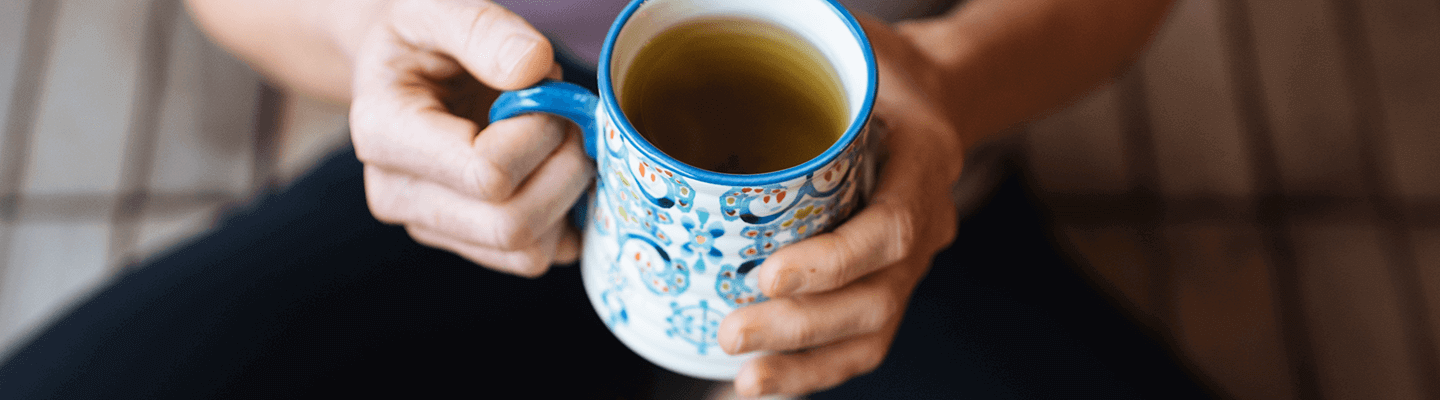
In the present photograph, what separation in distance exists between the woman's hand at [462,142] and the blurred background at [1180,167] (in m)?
0.58

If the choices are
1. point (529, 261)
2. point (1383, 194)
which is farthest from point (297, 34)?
point (1383, 194)

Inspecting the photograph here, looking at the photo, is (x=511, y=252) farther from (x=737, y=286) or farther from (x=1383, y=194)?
(x=1383, y=194)

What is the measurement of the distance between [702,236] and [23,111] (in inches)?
47.8

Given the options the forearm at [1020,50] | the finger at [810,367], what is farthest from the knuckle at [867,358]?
the forearm at [1020,50]

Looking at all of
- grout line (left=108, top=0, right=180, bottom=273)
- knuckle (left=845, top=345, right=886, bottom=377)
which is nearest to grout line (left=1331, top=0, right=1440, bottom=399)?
knuckle (left=845, top=345, right=886, bottom=377)

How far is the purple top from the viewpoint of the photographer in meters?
0.75

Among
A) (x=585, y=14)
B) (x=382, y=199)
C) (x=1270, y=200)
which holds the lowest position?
(x=1270, y=200)

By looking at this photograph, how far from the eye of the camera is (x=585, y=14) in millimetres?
760

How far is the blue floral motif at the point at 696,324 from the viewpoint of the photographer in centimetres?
53

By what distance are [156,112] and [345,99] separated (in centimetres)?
47

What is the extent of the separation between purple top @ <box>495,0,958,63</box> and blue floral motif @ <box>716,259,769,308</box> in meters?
0.33

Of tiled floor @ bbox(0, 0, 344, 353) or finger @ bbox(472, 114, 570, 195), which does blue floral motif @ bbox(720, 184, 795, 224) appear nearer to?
finger @ bbox(472, 114, 570, 195)

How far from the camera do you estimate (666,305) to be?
0.53 metres

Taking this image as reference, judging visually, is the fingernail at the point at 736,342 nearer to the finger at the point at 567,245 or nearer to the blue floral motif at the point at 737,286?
the blue floral motif at the point at 737,286
